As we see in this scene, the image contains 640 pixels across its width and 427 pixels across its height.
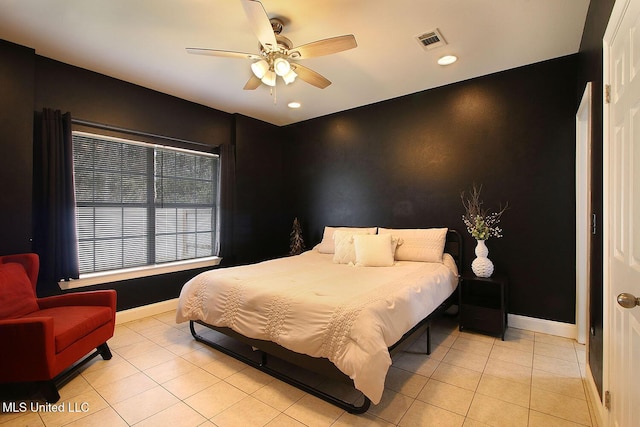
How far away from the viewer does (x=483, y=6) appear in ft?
7.25

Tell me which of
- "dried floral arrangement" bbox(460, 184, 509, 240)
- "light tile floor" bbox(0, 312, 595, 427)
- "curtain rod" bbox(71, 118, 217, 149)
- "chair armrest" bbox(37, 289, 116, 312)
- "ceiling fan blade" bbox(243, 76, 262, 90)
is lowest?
"light tile floor" bbox(0, 312, 595, 427)

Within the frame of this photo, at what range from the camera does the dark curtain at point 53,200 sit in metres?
2.85

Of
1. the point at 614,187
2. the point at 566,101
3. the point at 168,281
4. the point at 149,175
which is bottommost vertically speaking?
the point at 168,281

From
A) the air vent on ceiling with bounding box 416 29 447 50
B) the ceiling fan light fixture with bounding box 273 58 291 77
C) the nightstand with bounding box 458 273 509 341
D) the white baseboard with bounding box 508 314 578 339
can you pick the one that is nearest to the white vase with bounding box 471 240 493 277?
the nightstand with bounding box 458 273 509 341

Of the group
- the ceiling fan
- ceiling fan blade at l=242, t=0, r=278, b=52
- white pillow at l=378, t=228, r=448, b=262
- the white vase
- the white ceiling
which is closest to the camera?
ceiling fan blade at l=242, t=0, r=278, b=52

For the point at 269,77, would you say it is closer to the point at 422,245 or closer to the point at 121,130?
the point at 121,130

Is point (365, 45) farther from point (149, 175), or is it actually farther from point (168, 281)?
point (168, 281)

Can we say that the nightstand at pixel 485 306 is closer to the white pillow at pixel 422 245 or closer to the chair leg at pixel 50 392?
the white pillow at pixel 422 245

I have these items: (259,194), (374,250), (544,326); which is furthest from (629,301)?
(259,194)

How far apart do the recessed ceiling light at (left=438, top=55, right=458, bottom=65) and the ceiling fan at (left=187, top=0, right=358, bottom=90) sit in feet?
4.02

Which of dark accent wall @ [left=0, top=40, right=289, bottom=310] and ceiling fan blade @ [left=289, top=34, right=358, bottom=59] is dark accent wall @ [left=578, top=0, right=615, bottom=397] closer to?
ceiling fan blade @ [left=289, top=34, right=358, bottom=59]

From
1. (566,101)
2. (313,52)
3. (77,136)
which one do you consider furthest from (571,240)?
(77,136)

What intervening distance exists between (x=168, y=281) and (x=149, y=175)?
4.42 feet

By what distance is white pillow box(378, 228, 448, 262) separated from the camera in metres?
3.38
